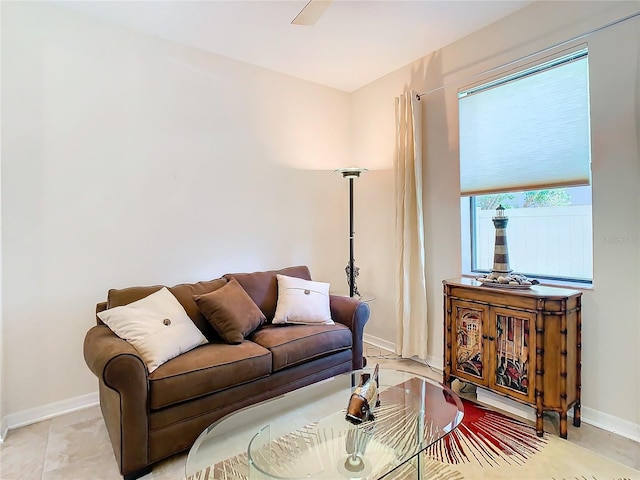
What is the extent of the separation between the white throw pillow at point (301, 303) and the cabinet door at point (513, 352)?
120 centimetres

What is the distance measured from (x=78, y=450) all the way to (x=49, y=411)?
2.10 ft

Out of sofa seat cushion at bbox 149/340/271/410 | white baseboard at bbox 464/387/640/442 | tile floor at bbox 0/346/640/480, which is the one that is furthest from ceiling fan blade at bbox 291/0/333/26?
white baseboard at bbox 464/387/640/442

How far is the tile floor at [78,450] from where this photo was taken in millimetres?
1819

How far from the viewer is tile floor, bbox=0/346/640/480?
71.6 inches

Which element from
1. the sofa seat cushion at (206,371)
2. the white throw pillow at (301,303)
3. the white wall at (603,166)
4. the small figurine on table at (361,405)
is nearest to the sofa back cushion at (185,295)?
the sofa seat cushion at (206,371)

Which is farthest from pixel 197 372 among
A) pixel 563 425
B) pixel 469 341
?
pixel 563 425

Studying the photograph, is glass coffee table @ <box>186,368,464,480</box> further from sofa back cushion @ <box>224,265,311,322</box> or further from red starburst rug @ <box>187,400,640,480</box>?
sofa back cushion @ <box>224,265,311,322</box>

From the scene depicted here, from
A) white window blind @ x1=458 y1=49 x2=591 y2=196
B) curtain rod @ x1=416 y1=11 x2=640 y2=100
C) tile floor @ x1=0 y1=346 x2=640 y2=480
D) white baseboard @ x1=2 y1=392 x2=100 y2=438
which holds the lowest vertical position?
tile floor @ x1=0 y1=346 x2=640 y2=480

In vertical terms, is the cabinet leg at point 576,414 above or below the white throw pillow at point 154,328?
below

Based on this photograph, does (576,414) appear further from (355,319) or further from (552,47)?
(552,47)

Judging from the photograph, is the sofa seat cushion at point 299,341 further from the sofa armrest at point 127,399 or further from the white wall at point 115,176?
the white wall at point 115,176

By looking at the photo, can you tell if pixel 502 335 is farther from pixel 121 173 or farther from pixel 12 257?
pixel 12 257

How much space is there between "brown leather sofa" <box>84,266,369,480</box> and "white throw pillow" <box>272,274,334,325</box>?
94 mm

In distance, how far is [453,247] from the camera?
10.1 feet
